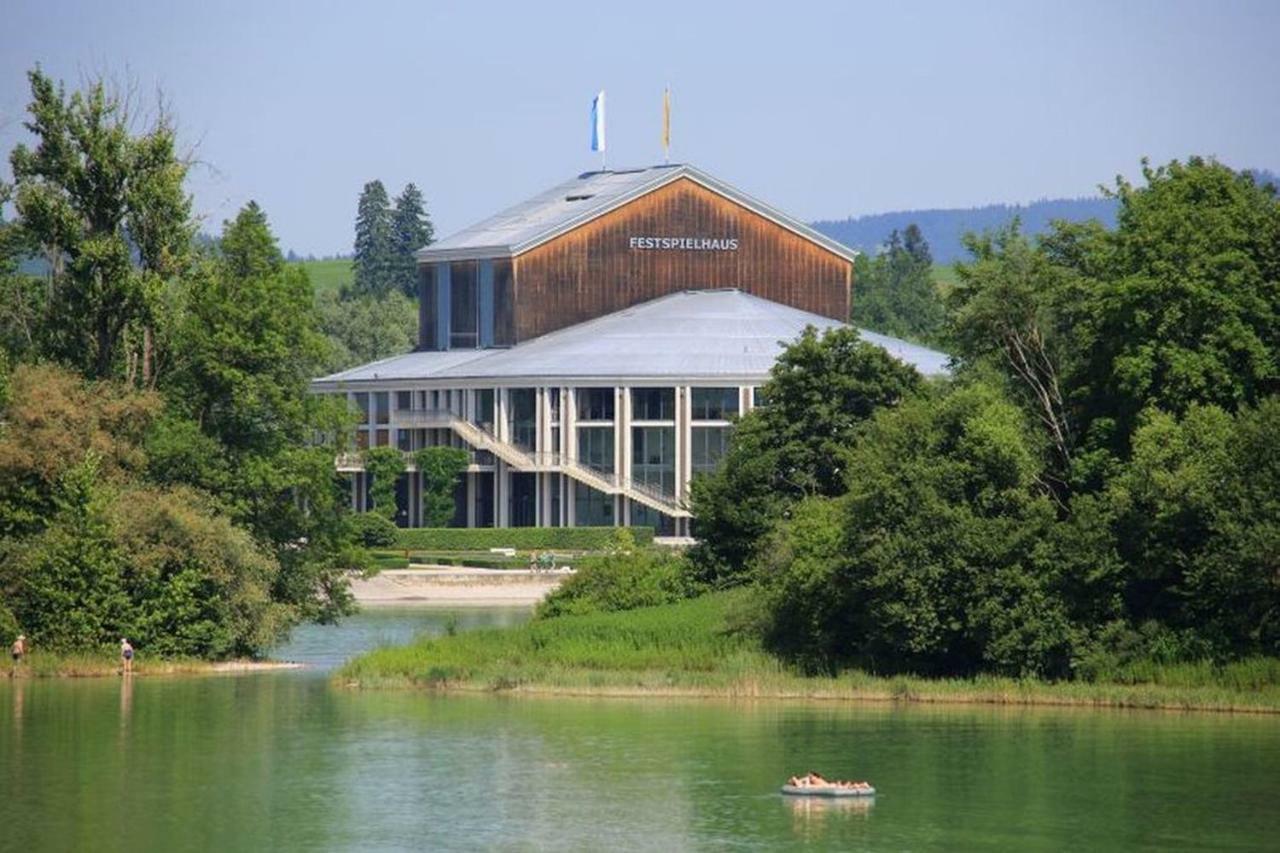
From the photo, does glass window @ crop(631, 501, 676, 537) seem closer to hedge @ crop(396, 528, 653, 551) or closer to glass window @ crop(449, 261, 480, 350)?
hedge @ crop(396, 528, 653, 551)

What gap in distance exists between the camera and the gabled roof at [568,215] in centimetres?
15438

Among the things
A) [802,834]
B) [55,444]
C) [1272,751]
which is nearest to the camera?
[802,834]

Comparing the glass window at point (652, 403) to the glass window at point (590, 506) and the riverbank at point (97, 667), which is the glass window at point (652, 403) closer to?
the glass window at point (590, 506)

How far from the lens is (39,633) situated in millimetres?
76188

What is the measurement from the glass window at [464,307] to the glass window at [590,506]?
1485cm

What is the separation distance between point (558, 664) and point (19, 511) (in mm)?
15907

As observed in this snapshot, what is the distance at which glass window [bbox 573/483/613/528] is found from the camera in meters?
147

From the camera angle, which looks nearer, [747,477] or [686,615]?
[686,615]

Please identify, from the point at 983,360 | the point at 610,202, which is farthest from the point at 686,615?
the point at 610,202

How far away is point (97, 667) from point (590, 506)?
73002 mm

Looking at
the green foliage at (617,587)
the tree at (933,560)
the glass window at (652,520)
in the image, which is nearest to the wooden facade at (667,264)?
the glass window at (652,520)

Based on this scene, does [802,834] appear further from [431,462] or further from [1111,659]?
[431,462]

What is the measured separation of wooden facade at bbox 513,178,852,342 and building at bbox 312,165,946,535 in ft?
0.25

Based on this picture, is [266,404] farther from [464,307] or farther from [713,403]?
[464,307]
